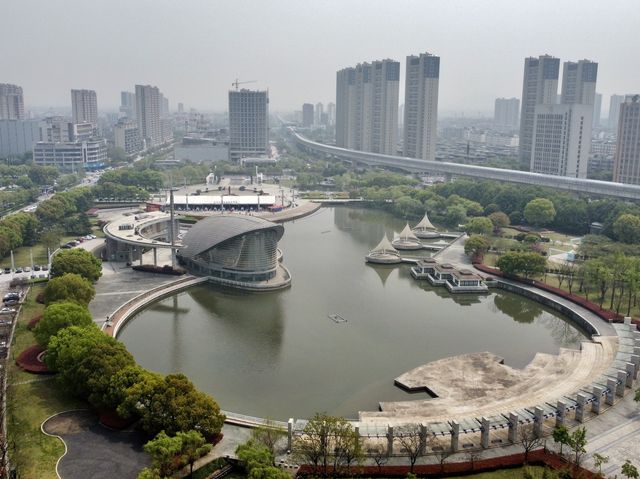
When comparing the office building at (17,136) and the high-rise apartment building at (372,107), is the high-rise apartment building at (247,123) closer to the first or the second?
the high-rise apartment building at (372,107)

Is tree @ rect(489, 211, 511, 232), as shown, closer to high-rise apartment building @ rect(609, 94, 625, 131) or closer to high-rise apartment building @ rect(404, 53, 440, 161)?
high-rise apartment building @ rect(404, 53, 440, 161)

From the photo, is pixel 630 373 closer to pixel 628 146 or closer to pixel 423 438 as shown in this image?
pixel 423 438

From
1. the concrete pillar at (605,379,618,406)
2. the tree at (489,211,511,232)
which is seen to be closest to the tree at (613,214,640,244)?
the tree at (489,211,511,232)


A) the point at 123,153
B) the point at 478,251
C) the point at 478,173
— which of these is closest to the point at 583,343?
the point at 478,251

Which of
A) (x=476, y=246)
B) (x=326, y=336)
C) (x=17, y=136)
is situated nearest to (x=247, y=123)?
(x=17, y=136)

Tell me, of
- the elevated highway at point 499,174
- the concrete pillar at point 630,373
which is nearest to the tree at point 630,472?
the concrete pillar at point 630,373

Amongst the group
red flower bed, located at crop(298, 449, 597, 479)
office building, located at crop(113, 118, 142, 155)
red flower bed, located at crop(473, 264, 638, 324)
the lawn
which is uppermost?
office building, located at crop(113, 118, 142, 155)
